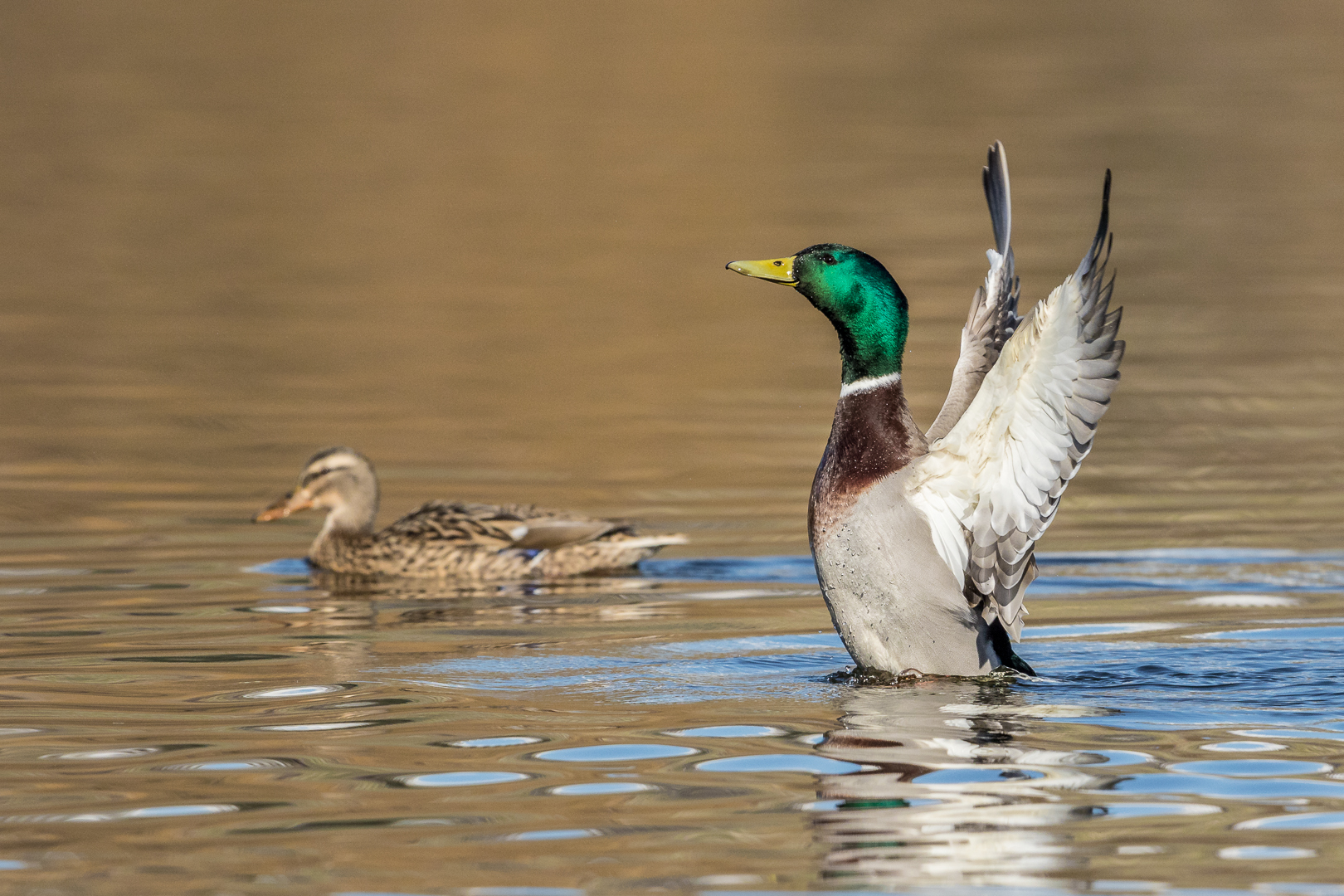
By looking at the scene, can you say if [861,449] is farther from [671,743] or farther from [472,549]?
[472,549]

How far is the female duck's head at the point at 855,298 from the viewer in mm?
8789

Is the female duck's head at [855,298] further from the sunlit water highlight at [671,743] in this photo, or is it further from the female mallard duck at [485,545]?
the female mallard duck at [485,545]

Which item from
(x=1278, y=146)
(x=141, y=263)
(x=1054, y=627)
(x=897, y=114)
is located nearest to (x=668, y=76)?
(x=897, y=114)

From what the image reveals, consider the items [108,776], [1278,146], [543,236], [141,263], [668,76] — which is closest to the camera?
[108,776]

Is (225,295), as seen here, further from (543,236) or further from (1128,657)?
(1128,657)

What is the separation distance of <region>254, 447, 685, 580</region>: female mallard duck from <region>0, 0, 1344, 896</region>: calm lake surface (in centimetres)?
25

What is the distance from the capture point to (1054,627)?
33.5 ft

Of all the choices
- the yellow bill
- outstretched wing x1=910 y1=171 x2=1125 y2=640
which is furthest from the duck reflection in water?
the yellow bill

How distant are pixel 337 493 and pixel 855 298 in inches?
203

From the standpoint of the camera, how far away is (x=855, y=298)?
8.83m

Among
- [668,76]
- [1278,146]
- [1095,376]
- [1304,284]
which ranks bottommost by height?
[1095,376]

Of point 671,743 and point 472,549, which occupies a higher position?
point 472,549

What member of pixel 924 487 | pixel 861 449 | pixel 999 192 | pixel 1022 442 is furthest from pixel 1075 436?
pixel 999 192

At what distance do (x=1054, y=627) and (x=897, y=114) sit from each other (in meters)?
31.6
